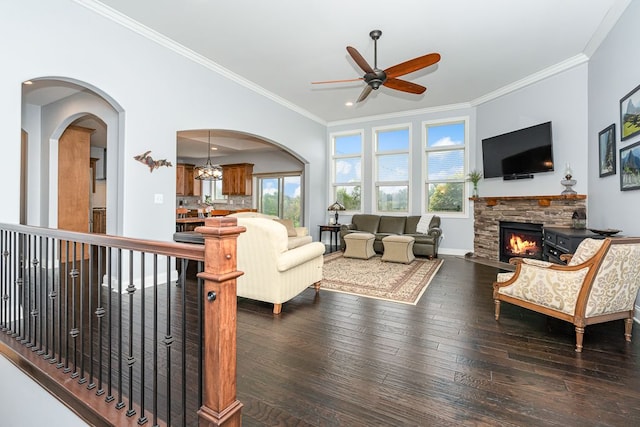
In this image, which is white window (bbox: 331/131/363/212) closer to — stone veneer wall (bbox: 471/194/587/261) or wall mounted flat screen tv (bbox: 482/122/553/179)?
stone veneer wall (bbox: 471/194/587/261)

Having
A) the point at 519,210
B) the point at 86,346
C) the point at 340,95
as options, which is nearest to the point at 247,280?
the point at 86,346

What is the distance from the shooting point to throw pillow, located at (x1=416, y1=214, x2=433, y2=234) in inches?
267

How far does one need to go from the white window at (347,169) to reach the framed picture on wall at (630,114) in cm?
518

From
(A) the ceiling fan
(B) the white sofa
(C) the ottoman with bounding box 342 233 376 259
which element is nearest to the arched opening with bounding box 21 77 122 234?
(B) the white sofa

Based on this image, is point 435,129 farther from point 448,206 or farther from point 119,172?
point 119,172

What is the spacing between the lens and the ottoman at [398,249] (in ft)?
18.9

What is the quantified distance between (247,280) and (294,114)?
4.65 m

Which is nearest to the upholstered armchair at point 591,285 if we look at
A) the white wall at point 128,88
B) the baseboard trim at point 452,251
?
the baseboard trim at point 452,251

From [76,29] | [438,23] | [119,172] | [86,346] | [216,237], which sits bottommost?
[86,346]

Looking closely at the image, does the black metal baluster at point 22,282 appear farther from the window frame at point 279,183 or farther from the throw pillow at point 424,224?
the window frame at point 279,183

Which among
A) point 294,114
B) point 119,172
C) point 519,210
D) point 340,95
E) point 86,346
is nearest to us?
point 86,346

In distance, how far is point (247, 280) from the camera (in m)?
3.39

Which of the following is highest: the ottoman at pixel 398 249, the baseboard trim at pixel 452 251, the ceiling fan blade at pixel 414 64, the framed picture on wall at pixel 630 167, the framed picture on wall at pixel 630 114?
the ceiling fan blade at pixel 414 64

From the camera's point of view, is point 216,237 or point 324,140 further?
point 324,140
